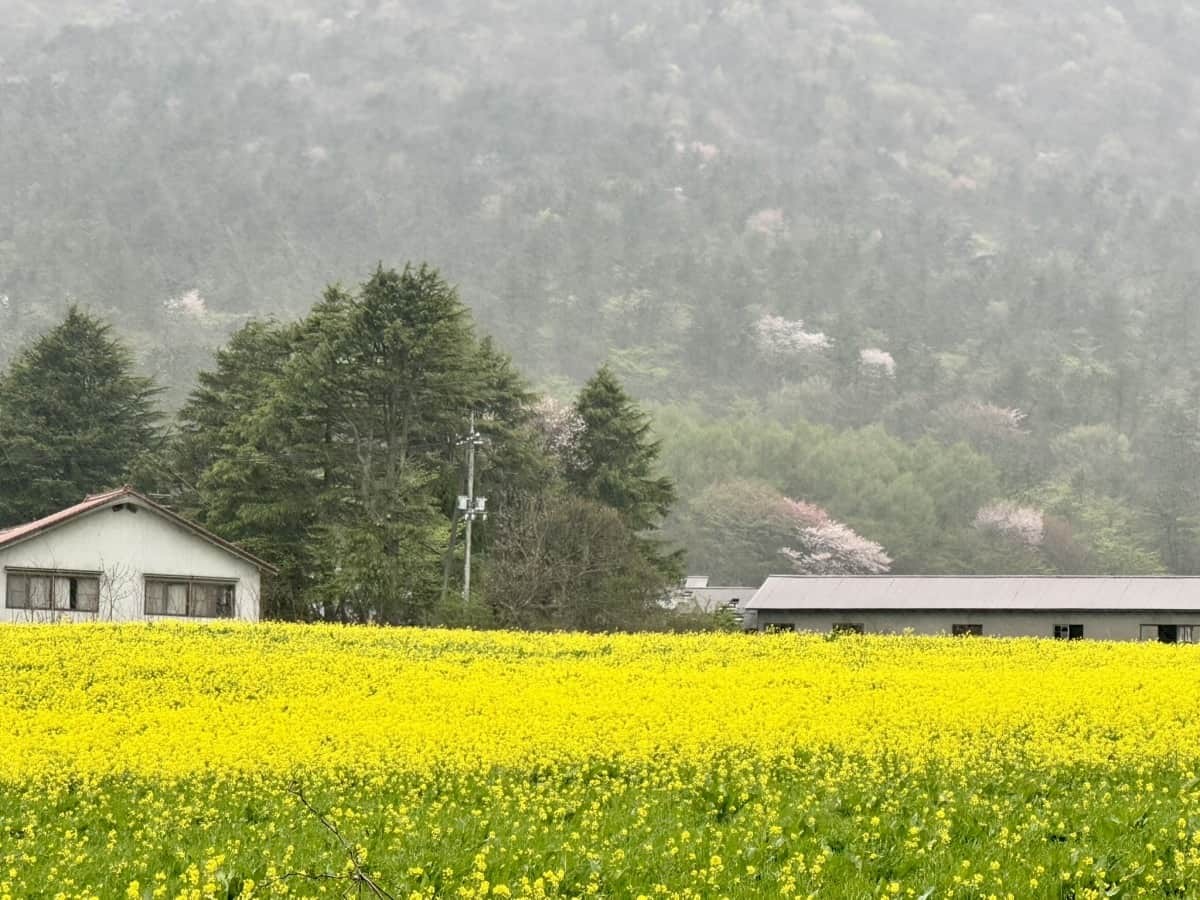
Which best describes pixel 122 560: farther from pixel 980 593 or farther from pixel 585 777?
pixel 585 777

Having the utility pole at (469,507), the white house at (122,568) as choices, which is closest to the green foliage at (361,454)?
the utility pole at (469,507)

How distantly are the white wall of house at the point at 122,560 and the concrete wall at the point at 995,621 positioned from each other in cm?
1660

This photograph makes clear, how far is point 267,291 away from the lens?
636ft

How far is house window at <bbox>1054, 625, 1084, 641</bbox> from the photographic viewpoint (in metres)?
46.1

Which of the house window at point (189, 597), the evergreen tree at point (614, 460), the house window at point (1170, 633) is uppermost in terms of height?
the evergreen tree at point (614, 460)

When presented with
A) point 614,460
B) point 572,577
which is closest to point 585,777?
point 572,577

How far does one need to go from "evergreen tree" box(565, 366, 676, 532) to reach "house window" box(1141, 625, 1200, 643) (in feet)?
60.9

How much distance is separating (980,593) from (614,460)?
15.9 m

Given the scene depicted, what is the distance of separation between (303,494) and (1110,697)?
33966 mm

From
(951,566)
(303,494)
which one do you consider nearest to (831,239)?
(951,566)

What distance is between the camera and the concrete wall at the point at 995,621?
45.4 metres

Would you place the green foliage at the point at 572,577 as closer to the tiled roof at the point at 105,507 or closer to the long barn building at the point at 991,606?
the long barn building at the point at 991,606

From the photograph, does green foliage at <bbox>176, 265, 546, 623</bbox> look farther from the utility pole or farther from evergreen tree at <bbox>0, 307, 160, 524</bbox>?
evergreen tree at <bbox>0, 307, 160, 524</bbox>

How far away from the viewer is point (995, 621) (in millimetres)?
47438
